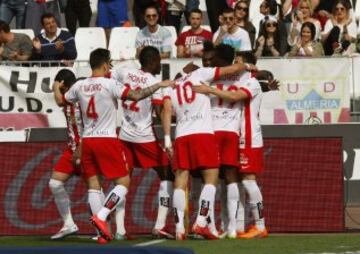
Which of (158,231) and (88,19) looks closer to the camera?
(158,231)

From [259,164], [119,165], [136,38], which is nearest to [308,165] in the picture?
Result: [259,164]

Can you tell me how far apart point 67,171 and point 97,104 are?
998 mm

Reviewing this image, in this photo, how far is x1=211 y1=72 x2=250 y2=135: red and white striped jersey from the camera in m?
16.0

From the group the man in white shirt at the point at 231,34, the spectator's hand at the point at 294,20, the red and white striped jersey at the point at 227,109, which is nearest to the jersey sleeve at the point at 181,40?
the man in white shirt at the point at 231,34

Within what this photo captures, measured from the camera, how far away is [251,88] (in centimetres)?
1591

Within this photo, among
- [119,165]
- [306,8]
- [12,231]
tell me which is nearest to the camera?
[119,165]

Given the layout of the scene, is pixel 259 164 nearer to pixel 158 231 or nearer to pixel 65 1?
pixel 158 231

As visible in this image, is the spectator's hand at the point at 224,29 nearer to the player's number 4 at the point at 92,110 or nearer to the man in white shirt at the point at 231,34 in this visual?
the man in white shirt at the point at 231,34

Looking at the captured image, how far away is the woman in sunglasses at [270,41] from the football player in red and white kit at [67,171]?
21.1 ft

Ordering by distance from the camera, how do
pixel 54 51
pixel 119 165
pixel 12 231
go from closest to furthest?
pixel 119 165, pixel 12 231, pixel 54 51

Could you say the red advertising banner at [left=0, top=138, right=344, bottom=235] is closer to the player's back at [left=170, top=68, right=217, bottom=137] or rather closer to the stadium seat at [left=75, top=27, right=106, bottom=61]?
the player's back at [left=170, top=68, right=217, bottom=137]

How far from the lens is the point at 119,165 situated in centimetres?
1563

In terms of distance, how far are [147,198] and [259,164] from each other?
212 centimetres

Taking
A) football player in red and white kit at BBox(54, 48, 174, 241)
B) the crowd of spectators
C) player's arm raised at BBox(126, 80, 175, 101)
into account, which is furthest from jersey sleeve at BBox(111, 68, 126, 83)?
the crowd of spectators
